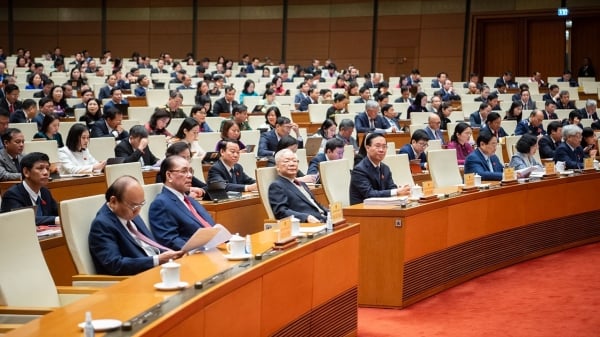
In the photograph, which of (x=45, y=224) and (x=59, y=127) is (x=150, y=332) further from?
(x=59, y=127)

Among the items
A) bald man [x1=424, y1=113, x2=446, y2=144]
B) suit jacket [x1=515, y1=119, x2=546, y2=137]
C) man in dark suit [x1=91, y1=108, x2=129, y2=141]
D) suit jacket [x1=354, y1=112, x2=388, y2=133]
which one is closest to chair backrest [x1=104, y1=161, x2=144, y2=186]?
man in dark suit [x1=91, y1=108, x2=129, y2=141]

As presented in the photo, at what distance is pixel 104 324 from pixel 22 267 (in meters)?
1.14

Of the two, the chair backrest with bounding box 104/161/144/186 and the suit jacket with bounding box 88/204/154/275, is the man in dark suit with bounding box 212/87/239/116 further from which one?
the suit jacket with bounding box 88/204/154/275

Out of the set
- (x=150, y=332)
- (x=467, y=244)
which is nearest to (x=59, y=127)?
(x=467, y=244)

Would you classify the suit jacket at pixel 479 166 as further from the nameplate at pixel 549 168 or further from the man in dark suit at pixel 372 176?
the man in dark suit at pixel 372 176

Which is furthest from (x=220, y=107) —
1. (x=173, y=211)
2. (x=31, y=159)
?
(x=173, y=211)

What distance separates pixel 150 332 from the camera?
2.50m

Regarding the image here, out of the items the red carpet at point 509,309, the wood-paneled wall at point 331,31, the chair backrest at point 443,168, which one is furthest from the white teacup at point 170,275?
the wood-paneled wall at point 331,31

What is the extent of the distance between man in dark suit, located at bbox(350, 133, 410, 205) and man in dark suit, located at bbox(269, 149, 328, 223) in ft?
1.98

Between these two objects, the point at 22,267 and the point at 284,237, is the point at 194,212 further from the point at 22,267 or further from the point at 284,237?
the point at 22,267

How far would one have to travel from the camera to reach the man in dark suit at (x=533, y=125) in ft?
33.8

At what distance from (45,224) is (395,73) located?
15317 millimetres

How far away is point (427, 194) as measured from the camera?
5.83 metres

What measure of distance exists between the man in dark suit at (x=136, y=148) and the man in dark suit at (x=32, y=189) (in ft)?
6.60
